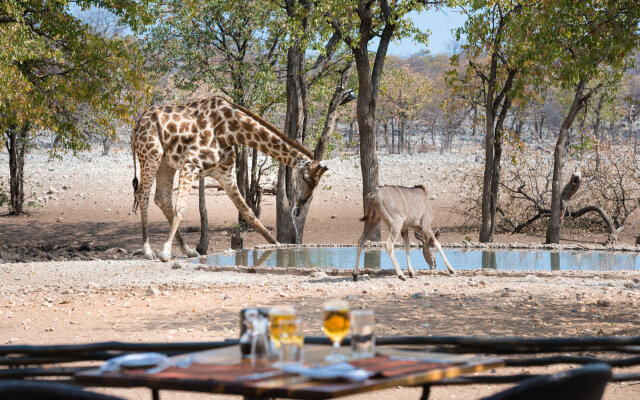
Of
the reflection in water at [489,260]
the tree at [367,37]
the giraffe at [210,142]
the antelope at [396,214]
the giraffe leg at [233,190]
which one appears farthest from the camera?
the tree at [367,37]

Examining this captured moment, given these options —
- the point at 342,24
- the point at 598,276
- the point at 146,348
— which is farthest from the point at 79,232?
the point at 146,348

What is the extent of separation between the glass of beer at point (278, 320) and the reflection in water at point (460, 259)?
9.63 metres

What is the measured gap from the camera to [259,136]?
A: 42.5 ft

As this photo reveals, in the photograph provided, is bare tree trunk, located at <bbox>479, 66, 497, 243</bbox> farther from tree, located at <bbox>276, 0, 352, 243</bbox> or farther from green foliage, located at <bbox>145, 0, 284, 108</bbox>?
green foliage, located at <bbox>145, 0, 284, 108</bbox>

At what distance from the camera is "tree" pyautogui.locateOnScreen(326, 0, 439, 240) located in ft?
51.3

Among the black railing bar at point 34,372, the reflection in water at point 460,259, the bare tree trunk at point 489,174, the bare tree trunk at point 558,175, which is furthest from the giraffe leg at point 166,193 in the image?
the black railing bar at point 34,372

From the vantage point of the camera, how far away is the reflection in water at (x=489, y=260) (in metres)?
12.6

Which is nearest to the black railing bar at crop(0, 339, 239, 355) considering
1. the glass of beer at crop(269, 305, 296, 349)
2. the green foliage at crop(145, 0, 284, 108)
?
the glass of beer at crop(269, 305, 296, 349)

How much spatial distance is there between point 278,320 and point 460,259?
1120 centimetres

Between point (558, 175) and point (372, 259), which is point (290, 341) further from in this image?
point (558, 175)

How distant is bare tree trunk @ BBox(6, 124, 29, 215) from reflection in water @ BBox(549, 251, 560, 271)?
15.8 m

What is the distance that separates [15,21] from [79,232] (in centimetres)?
1281

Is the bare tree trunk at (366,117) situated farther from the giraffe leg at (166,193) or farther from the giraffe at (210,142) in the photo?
the giraffe leg at (166,193)

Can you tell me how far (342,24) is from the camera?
17.0m
